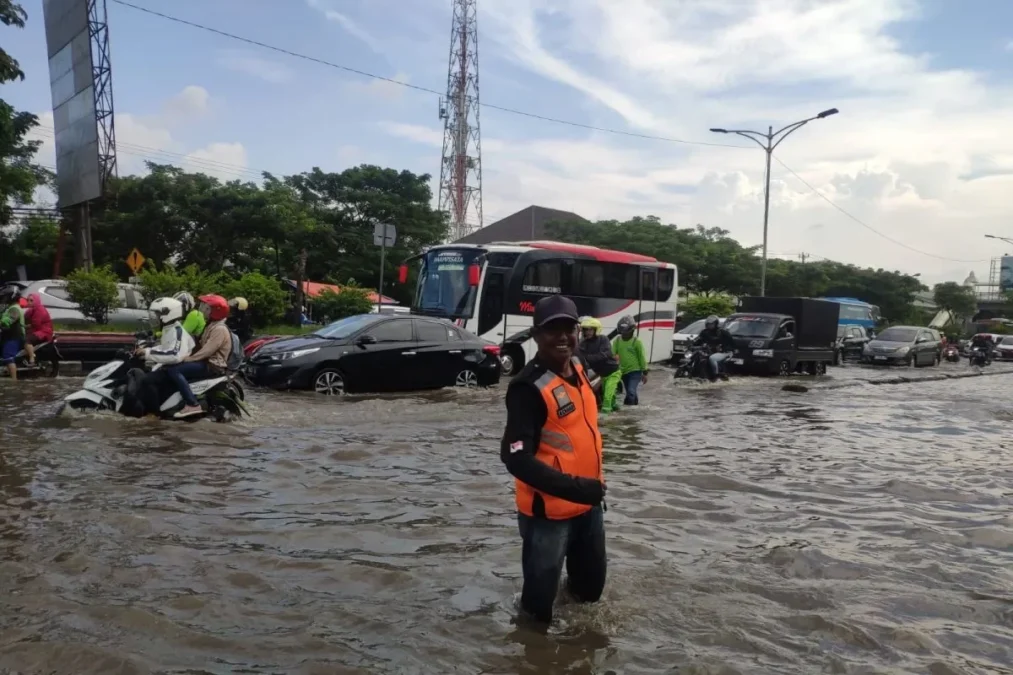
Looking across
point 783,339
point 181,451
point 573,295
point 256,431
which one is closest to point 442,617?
point 181,451

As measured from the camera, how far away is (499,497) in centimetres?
710

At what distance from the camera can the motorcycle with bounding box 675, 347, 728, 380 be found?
18328mm

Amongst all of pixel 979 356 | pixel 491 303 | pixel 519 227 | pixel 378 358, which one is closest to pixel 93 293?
pixel 378 358

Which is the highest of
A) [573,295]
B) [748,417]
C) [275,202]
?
[275,202]

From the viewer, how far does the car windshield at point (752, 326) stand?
2180 cm

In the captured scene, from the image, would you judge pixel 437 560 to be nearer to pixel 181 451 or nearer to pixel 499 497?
pixel 499 497

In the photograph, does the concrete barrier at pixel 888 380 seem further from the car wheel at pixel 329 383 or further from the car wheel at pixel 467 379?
the car wheel at pixel 329 383

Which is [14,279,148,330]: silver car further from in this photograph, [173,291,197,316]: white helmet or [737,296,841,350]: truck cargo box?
[737,296,841,350]: truck cargo box

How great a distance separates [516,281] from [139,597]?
48.1 ft

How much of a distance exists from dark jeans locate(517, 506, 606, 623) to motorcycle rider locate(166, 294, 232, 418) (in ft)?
20.9

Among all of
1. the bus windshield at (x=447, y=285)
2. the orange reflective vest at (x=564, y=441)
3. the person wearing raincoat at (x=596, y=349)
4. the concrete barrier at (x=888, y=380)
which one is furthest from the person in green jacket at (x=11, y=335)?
the concrete barrier at (x=888, y=380)

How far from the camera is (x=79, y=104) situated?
22.6 metres

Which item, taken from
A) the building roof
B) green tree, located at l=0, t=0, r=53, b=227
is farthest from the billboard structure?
the building roof

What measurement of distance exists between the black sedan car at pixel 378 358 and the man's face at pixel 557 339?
9.41 m
